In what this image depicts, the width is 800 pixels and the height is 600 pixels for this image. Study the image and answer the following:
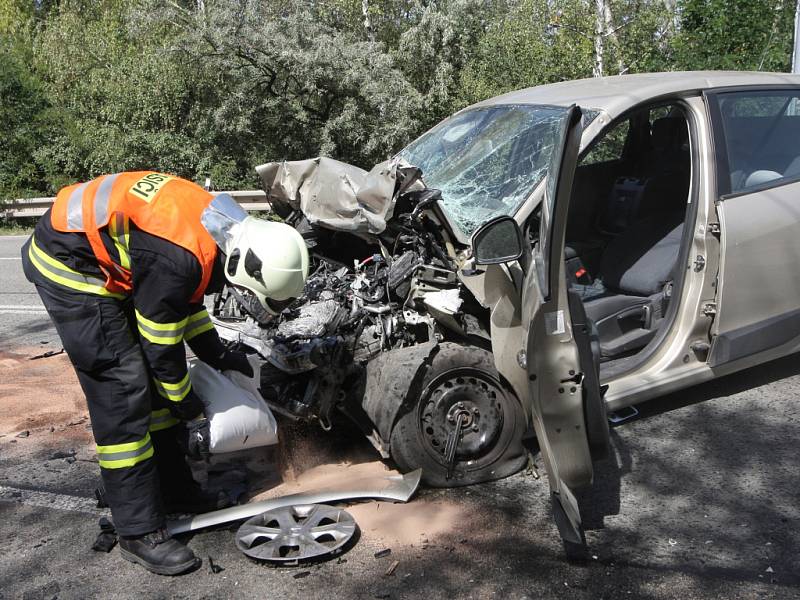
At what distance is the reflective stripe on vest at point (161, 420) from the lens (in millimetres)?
3641

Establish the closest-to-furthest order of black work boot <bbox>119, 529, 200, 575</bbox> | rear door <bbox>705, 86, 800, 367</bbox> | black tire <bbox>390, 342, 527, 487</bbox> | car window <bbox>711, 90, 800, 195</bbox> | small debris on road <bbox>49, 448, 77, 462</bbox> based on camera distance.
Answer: black work boot <bbox>119, 529, 200, 575</bbox>, black tire <bbox>390, 342, 527, 487</bbox>, rear door <bbox>705, 86, 800, 367</bbox>, car window <bbox>711, 90, 800, 195</bbox>, small debris on road <bbox>49, 448, 77, 462</bbox>

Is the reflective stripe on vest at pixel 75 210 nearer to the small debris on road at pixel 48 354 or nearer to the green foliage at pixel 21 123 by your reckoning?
the small debris on road at pixel 48 354

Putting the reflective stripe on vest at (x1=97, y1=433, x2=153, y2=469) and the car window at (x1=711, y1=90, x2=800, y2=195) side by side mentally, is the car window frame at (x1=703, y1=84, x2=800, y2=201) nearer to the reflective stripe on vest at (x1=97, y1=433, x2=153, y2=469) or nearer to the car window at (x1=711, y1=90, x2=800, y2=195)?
the car window at (x1=711, y1=90, x2=800, y2=195)

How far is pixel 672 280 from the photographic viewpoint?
4.35 meters

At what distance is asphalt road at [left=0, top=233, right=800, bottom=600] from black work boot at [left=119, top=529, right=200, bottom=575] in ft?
0.14

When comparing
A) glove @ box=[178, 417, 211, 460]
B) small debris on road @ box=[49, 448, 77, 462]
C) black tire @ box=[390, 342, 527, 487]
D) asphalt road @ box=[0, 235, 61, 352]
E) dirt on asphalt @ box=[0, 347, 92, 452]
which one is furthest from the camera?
asphalt road @ box=[0, 235, 61, 352]

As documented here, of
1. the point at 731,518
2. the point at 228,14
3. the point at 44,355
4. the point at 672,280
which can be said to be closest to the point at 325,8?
the point at 228,14

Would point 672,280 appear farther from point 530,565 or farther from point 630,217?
point 530,565

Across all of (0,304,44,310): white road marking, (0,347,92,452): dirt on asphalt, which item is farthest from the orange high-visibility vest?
(0,304,44,310): white road marking

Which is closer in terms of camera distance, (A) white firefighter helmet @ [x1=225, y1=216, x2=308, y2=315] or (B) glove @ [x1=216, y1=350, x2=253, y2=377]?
(A) white firefighter helmet @ [x1=225, y1=216, x2=308, y2=315]

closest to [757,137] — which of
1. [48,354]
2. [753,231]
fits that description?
[753,231]

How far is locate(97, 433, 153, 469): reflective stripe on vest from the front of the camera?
3355mm

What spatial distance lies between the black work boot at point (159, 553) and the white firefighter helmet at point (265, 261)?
1.08 m

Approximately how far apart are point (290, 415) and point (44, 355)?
3193 mm
